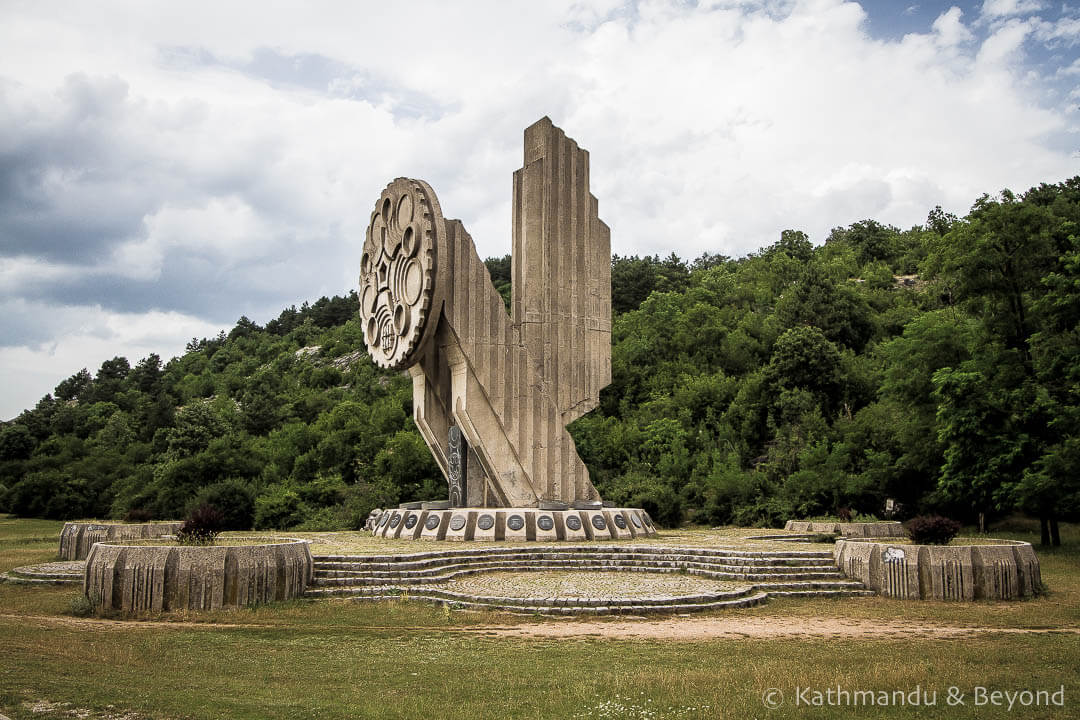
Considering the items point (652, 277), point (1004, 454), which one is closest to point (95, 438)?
point (652, 277)

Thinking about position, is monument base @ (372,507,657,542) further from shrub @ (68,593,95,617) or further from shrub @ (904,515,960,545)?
shrub @ (68,593,95,617)

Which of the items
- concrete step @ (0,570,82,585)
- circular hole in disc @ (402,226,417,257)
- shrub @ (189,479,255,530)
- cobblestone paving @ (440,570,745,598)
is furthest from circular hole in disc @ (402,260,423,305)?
shrub @ (189,479,255,530)

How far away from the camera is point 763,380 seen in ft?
109

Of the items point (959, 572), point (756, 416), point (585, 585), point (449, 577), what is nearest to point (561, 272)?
point (449, 577)

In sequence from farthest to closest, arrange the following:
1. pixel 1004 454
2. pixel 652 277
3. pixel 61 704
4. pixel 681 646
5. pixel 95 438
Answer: pixel 652 277
pixel 95 438
pixel 1004 454
pixel 681 646
pixel 61 704

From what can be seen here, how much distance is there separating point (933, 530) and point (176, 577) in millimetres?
9545

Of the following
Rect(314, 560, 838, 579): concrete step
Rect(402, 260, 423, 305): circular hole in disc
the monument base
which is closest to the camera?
Rect(314, 560, 838, 579): concrete step

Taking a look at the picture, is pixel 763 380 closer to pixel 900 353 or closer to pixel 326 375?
pixel 900 353

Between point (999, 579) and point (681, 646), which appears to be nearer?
point (681, 646)

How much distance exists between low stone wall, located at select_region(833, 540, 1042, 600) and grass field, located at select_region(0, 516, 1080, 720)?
35 centimetres

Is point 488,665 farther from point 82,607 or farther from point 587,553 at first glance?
point 587,553

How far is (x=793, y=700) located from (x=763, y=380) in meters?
28.1

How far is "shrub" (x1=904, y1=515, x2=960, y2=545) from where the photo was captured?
1170cm

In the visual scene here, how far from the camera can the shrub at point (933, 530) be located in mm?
11695
